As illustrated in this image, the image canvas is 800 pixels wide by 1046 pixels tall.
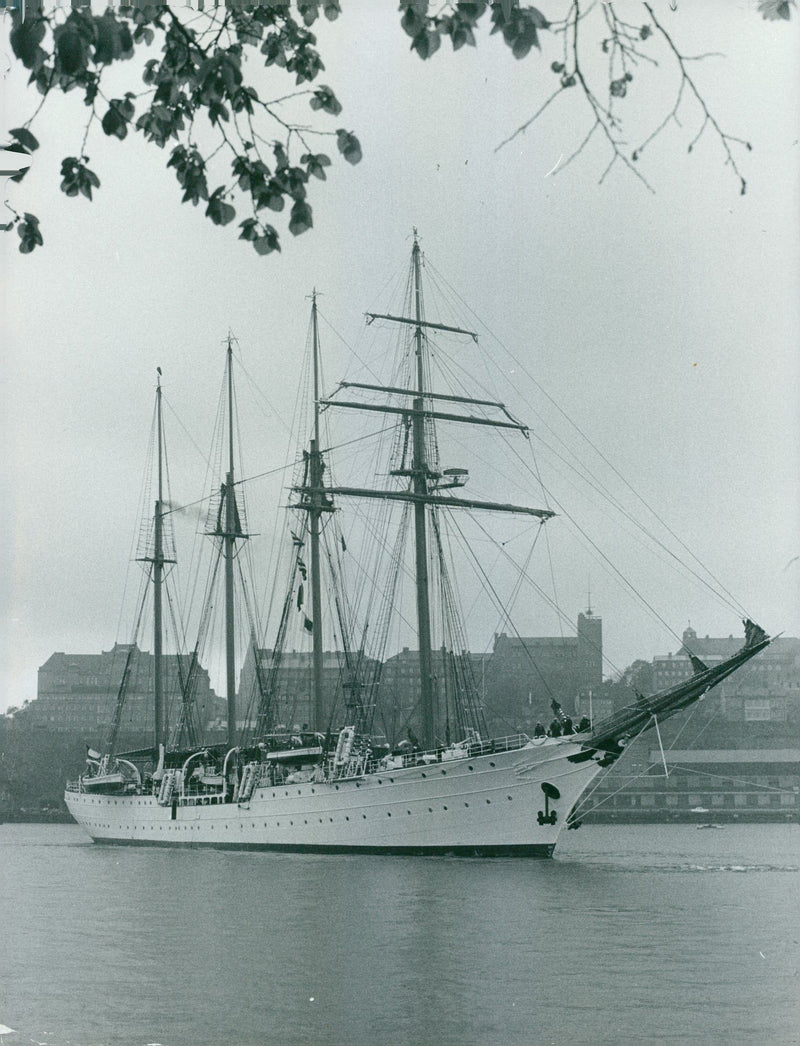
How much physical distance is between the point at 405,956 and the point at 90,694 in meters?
115

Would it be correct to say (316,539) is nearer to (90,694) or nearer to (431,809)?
(431,809)

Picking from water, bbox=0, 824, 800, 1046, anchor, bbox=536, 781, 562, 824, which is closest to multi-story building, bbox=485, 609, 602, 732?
anchor, bbox=536, 781, 562, 824

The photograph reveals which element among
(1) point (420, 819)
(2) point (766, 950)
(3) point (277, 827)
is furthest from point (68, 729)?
(2) point (766, 950)

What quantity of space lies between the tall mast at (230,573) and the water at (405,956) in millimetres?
19726

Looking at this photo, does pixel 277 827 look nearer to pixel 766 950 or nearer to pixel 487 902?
pixel 487 902

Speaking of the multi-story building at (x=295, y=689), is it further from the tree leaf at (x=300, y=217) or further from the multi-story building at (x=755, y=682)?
the tree leaf at (x=300, y=217)

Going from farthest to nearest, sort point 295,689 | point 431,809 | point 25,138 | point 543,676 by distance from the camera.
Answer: point 295,689 → point 543,676 → point 431,809 → point 25,138

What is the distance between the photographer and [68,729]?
13188 centimetres

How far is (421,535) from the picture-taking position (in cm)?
5653

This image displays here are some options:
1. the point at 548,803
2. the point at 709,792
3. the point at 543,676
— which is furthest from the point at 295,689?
the point at 548,803

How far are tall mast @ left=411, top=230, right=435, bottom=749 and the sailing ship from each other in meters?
0.06

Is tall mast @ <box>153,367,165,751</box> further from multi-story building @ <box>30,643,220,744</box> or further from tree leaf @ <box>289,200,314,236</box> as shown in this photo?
tree leaf @ <box>289,200,314,236</box>

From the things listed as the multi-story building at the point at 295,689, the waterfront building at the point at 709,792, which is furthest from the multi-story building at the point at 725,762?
the multi-story building at the point at 295,689

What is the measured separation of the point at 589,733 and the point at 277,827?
16463 millimetres
